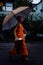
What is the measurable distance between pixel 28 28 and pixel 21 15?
11.6 m

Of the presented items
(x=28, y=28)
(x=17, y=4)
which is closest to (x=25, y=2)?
(x=17, y=4)

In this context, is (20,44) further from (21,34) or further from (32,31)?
(32,31)

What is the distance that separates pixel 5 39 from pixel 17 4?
5766 mm

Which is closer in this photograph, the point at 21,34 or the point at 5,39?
the point at 21,34

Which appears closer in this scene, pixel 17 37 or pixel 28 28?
pixel 17 37

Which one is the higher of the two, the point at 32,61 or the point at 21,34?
the point at 21,34

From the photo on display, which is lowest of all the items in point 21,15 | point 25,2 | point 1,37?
point 1,37

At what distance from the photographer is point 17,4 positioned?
26.9 m

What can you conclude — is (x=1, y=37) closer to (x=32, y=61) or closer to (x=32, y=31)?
(x=32, y=31)

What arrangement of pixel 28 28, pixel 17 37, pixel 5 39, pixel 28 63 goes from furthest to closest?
1. pixel 28 28
2. pixel 5 39
3. pixel 17 37
4. pixel 28 63

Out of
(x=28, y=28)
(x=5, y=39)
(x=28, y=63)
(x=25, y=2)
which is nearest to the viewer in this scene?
(x=28, y=63)

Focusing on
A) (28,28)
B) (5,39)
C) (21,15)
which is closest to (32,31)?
(28,28)

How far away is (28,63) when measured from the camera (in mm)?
10625

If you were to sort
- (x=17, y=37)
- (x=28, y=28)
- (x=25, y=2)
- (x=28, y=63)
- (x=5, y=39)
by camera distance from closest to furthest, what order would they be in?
(x=28, y=63) → (x=17, y=37) → (x=5, y=39) → (x=28, y=28) → (x=25, y=2)
